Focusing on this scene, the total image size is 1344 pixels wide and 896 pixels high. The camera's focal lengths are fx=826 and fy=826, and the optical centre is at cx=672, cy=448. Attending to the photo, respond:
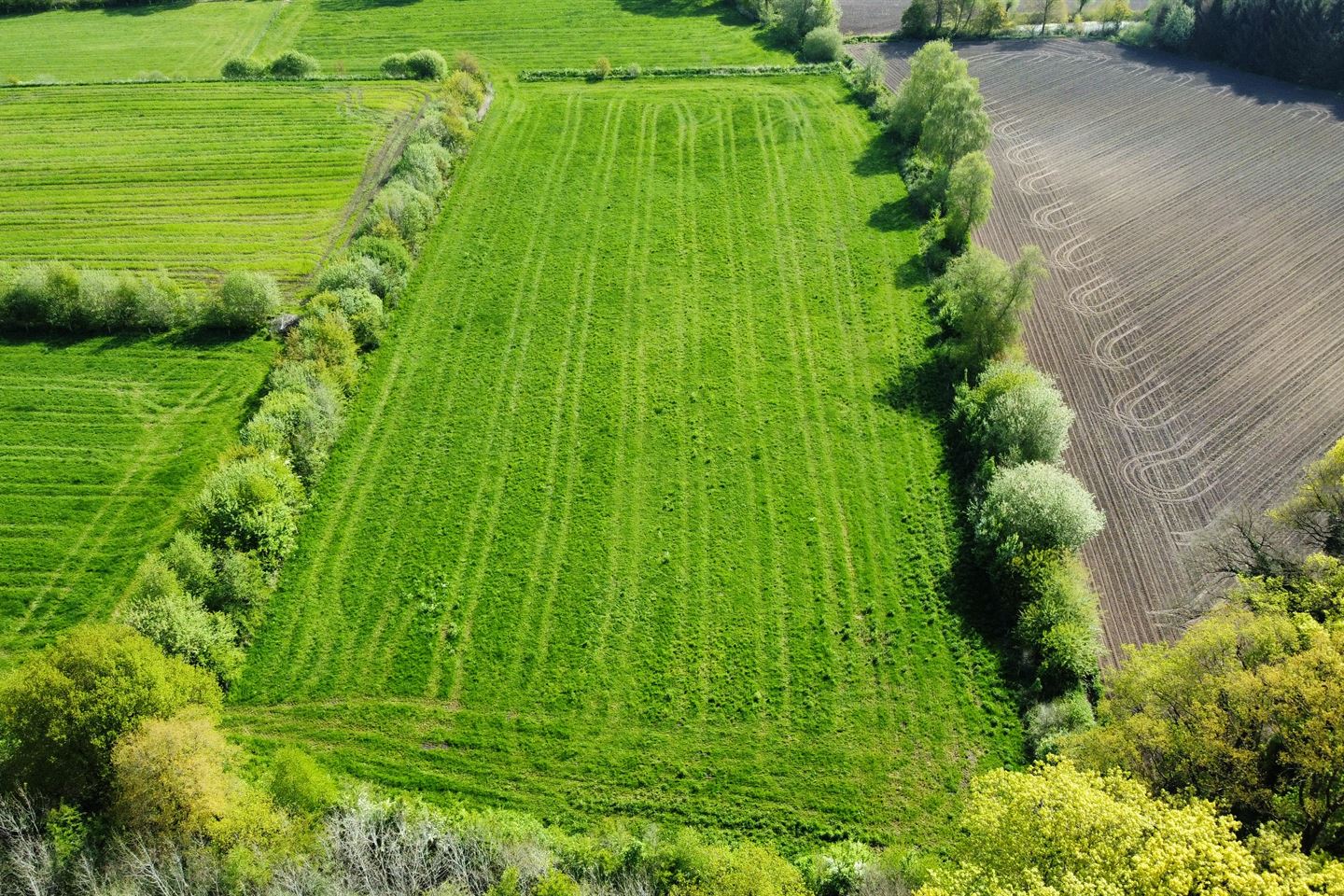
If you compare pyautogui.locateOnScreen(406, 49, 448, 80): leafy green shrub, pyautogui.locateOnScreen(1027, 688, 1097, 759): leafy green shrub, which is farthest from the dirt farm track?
pyautogui.locateOnScreen(406, 49, 448, 80): leafy green shrub

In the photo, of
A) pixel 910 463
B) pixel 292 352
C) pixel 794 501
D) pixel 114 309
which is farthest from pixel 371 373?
pixel 910 463

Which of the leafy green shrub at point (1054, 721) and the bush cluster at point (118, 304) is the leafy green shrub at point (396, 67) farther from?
the leafy green shrub at point (1054, 721)

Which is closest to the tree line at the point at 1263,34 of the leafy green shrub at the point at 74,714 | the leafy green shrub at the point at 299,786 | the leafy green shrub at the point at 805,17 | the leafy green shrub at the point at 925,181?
the leafy green shrub at the point at 805,17

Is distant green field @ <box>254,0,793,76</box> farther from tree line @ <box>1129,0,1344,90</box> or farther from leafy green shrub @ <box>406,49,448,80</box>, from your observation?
tree line @ <box>1129,0,1344,90</box>

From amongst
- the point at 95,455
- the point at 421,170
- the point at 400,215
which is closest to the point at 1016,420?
the point at 400,215

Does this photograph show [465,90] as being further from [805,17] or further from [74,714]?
[74,714]
